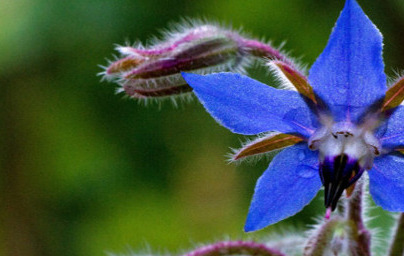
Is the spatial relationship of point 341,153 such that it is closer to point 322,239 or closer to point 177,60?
point 322,239

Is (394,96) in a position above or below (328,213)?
above

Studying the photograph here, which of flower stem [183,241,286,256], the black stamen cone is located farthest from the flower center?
flower stem [183,241,286,256]

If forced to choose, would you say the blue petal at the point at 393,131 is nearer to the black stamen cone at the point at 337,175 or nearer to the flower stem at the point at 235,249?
the black stamen cone at the point at 337,175

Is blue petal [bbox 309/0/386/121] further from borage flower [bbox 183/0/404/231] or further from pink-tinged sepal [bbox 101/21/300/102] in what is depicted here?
pink-tinged sepal [bbox 101/21/300/102]

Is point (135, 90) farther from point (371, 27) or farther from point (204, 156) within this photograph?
point (204, 156)

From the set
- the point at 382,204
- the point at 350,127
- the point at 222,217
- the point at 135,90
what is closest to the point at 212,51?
the point at 135,90

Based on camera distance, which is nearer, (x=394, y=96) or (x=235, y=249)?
(x=394, y=96)

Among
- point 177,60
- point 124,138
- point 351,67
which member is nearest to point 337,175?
point 351,67
